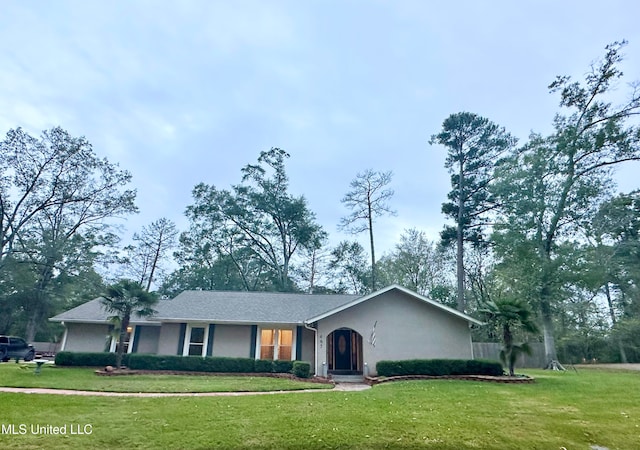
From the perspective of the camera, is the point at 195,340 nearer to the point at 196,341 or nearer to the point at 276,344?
the point at 196,341

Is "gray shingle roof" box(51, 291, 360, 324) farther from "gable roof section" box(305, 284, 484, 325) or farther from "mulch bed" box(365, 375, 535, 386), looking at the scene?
"mulch bed" box(365, 375, 535, 386)

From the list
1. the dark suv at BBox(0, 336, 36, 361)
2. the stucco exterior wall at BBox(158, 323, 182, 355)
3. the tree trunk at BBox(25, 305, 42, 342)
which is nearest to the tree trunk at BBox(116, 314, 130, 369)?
the stucco exterior wall at BBox(158, 323, 182, 355)

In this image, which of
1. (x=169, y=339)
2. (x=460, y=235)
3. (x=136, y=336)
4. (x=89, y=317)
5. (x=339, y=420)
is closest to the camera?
(x=339, y=420)

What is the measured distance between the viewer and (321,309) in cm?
1942

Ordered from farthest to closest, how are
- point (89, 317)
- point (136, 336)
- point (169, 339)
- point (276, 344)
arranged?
point (89, 317) → point (136, 336) → point (169, 339) → point (276, 344)

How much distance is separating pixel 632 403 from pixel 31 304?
39.1 m

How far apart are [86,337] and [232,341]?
8275mm

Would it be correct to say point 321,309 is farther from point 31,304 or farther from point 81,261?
point 31,304

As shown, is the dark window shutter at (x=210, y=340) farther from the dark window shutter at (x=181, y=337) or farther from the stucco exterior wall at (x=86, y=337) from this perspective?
the stucco exterior wall at (x=86, y=337)

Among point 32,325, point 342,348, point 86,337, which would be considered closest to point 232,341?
point 342,348

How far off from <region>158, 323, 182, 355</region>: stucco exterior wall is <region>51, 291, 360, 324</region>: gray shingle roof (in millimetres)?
723

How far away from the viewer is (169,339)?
17.6 meters

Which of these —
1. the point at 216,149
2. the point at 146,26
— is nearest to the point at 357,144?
the point at 216,149

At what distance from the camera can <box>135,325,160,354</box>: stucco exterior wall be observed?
712 inches
